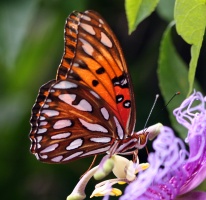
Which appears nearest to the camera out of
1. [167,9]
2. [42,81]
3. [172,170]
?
[172,170]

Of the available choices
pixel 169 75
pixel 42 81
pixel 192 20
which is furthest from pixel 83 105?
pixel 42 81

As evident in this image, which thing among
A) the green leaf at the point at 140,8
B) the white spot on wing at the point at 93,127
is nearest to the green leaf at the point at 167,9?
the green leaf at the point at 140,8

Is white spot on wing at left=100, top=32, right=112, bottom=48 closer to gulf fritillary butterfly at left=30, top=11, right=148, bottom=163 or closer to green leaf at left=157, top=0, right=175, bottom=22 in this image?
gulf fritillary butterfly at left=30, top=11, right=148, bottom=163

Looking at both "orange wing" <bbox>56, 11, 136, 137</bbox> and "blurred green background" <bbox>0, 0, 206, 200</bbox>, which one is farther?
"blurred green background" <bbox>0, 0, 206, 200</bbox>

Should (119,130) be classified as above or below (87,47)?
below

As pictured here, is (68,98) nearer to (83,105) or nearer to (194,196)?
(83,105)

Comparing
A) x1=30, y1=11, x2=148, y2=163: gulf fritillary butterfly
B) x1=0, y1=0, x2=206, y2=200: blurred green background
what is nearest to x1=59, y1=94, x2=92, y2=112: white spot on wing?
x1=30, y1=11, x2=148, y2=163: gulf fritillary butterfly

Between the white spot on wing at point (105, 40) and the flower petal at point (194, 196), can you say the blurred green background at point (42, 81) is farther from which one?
the flower petal at point (194, 196)
